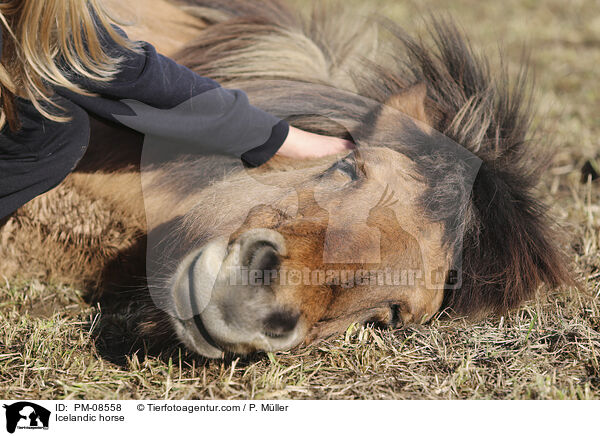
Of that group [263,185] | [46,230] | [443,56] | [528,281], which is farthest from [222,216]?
[443,56]

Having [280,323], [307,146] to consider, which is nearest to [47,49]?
[307,146]

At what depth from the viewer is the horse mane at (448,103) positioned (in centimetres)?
197

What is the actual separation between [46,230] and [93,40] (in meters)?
0.88

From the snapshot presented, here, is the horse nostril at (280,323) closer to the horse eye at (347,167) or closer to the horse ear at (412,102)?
the horse eye at (347,167)

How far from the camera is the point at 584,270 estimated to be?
257cm

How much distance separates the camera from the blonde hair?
187 cm

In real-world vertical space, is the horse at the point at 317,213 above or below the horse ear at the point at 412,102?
below

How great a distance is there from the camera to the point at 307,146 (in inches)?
88.0

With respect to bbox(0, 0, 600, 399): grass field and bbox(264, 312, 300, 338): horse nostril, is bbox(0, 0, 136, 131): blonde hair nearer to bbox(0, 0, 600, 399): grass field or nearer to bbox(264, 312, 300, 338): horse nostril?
bbox(0, 0, 600, 399): grass field

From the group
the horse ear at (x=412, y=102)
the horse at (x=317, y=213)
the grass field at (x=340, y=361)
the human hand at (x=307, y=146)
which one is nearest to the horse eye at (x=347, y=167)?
the horse at (x=317, y=213)

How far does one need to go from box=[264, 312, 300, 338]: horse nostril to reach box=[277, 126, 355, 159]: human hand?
0.84 meters

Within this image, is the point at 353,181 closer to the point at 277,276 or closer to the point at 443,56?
the point at 277,276
